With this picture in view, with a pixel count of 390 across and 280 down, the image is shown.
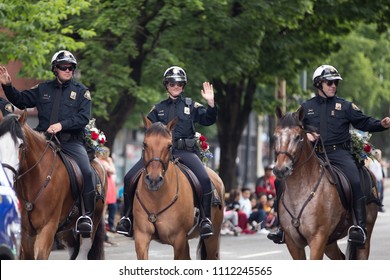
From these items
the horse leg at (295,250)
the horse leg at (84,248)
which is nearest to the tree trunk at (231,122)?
the horse leg at (84,248)

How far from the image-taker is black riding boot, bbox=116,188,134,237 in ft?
48.8

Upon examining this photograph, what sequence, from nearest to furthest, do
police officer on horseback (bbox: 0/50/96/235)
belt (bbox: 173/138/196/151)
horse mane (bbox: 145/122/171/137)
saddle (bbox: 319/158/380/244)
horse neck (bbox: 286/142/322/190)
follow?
horse mane (bbox: 145/122/171/137)
horse neck (bbox: 286/142/322/190)
saddle (bbox: 319/158/380/244)
police officer on horseback (bbox: 0/50/96/235)
belt (bbox: 173/138/196/151)

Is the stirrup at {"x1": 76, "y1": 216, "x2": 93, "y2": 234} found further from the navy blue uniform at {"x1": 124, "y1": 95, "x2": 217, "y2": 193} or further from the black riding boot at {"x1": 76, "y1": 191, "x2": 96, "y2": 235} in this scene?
the navy blue uniform at {"x1": 124, "y1": 95, "x2": 217, "y2": 193}

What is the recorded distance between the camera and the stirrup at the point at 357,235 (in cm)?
1518

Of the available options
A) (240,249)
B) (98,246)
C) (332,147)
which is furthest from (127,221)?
(240,249)

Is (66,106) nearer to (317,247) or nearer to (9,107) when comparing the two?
(9,107)

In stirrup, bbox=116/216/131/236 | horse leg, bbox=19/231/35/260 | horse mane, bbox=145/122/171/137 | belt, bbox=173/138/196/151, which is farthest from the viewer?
belt, bbox=173/138/196/151

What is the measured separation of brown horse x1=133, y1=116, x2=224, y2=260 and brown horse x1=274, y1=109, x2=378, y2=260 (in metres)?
1.16

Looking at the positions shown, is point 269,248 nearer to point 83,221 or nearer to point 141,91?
point 141,91

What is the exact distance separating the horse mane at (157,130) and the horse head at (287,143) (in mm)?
1260

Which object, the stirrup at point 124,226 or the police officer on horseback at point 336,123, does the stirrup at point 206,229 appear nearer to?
the police officer on horseback at point 336,123

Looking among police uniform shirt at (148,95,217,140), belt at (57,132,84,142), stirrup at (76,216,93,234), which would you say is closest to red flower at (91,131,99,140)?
belt at (57,132,84,142)
